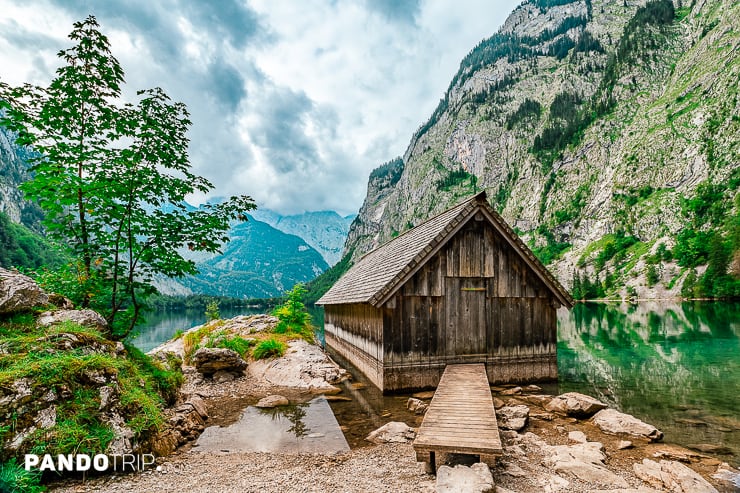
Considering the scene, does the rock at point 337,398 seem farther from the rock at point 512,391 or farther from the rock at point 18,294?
the rock at point 18,294

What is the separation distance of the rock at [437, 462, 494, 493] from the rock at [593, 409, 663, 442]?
5.17 m

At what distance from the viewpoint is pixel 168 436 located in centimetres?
747

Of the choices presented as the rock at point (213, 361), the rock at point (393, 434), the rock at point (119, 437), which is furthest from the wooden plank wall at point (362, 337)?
the rock at point (119, 437)

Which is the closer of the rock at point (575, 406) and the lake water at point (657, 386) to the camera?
the lake water at point (657, 386)

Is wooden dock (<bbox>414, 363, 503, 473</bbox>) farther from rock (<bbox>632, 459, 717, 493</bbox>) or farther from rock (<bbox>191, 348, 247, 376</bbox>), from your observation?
rock (<bbox>191, 348, 247, 376</bbox>)

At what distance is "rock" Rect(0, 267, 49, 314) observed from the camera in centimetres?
706

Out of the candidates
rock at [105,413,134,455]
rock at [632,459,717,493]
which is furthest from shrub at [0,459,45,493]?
rock at [632,459,717,493]

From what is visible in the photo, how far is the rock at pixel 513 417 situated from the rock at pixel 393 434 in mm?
2411

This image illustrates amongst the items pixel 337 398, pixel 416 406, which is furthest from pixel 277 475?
pixel 337 398

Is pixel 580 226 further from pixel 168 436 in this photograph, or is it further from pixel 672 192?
pixel 168 436

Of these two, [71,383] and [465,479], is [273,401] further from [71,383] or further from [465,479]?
[465,479]

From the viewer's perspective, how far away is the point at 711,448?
8.05m

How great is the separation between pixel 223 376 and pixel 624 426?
45.6 ft

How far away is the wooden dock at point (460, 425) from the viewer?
5926 millimetres
